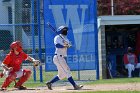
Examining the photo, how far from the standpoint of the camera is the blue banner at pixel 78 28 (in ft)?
62.1

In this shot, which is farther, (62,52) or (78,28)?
(78,28)

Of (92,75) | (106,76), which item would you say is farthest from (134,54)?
(92,75)

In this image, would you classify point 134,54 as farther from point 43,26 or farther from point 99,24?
point 43,26

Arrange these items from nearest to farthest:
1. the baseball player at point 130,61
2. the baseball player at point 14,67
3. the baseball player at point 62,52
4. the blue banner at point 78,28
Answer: the baseball player at point 62,52, the baseball player at point 14,67, the blue banner at point 78,28, the baseball player at point 130,61

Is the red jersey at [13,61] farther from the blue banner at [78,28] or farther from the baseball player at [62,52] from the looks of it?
the blue banner at [78,28]

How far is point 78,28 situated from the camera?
1919 centimetres

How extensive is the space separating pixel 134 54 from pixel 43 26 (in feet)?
19.1

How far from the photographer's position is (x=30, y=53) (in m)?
19.3

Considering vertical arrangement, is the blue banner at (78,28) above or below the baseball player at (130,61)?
above

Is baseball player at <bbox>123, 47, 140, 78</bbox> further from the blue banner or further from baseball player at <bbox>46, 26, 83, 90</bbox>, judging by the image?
baseball player at <bbox>46, 26, 83, 90</bbox>

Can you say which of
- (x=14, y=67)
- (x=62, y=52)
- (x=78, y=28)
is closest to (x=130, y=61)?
(x=78, y=28)

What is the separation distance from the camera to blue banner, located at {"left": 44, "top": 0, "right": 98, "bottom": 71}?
62.1ft

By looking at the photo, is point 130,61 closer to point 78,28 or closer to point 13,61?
point 78,28

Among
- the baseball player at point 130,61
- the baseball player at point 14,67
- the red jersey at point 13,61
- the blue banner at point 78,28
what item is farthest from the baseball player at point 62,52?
the baseball player at point 130,61
